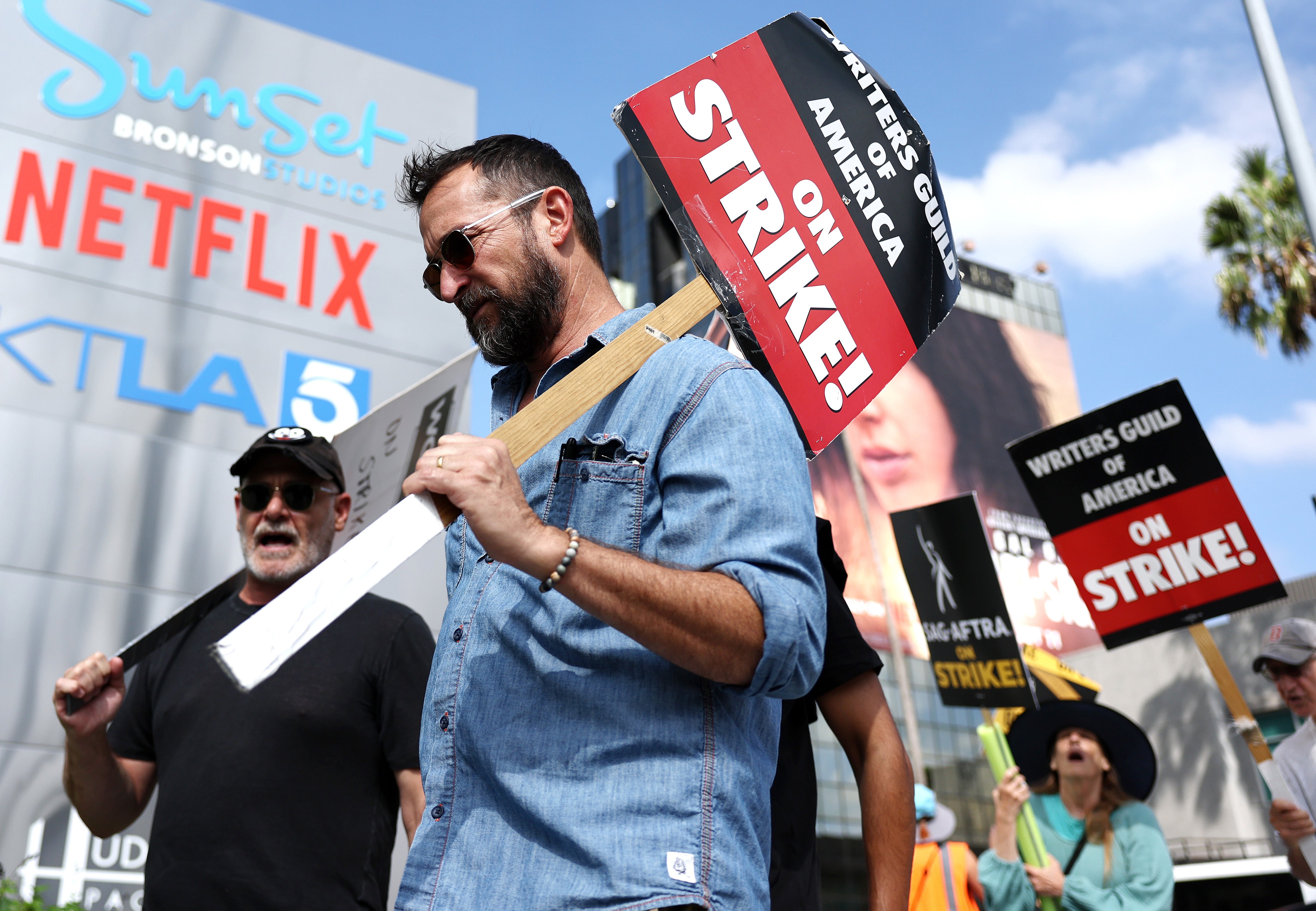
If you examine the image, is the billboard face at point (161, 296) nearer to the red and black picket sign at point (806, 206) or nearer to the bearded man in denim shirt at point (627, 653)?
the red and black picket sign at point (806, 206)

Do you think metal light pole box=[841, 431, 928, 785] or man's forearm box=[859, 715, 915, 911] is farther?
metal light pole box=[841, 431, 928, 785]

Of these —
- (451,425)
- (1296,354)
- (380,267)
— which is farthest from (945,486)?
(451,425)

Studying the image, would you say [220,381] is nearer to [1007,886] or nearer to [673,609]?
[1007,886]

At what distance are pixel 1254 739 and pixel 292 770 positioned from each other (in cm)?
400

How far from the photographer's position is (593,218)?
7.23 ft

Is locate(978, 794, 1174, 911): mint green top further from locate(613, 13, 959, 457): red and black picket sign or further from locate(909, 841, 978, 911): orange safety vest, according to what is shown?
locate(613, 13, 959, 457): red and black picket sign

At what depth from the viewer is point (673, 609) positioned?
4.65 feet

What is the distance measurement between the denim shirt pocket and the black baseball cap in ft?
6.23

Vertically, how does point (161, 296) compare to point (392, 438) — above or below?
above

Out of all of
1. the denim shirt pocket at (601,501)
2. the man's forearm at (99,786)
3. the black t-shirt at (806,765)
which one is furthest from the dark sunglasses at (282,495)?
the denim shirt pocket at (601,501)

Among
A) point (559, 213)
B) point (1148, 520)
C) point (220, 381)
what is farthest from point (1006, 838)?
point (220, 381)

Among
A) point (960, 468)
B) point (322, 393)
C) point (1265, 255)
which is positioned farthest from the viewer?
point (960, 468)

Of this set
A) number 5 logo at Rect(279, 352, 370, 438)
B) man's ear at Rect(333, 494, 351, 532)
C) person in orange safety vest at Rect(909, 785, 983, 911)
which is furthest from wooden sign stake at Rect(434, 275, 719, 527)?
number 5 logo at Rect(279, 352, 370, 438)

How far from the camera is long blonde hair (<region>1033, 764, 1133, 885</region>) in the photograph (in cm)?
503
